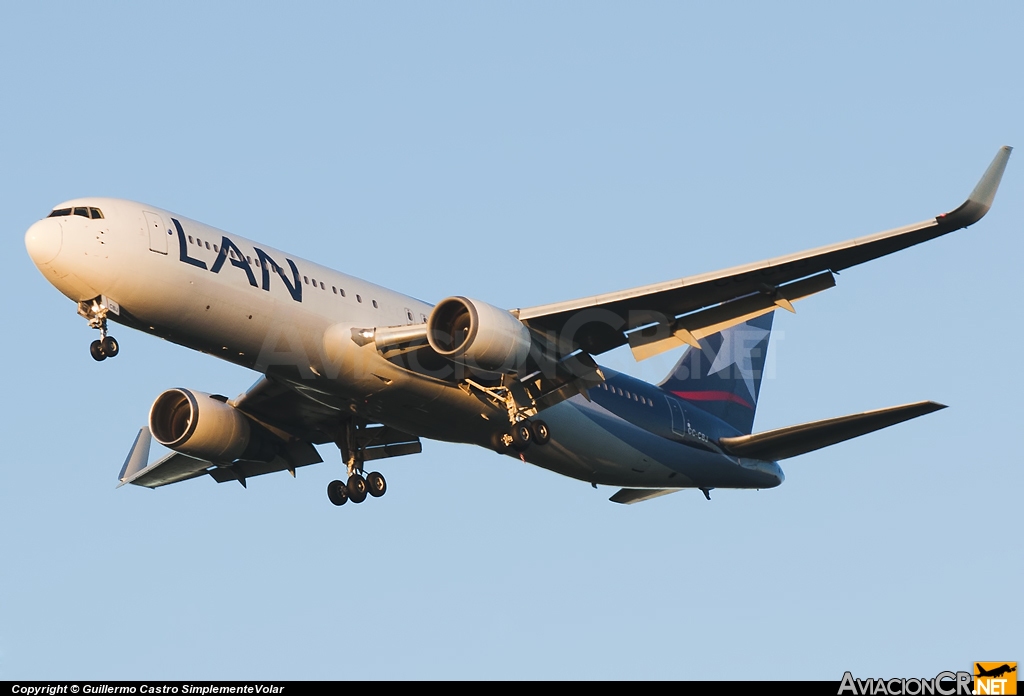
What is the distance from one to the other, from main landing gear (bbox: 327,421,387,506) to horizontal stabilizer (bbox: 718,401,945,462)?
9724 mm

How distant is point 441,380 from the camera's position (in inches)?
1312

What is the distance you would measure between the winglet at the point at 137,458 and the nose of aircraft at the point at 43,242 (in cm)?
1206

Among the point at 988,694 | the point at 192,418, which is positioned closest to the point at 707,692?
the point at 988,694

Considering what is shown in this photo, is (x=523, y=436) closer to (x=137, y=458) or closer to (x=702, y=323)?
(x=702, y=323)

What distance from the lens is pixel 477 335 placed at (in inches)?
1243

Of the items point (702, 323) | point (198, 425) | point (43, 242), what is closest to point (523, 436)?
point (702, 323)

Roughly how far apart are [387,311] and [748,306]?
27.1ft

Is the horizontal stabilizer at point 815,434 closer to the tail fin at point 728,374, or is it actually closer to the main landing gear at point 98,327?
the tail fin at point 728,374

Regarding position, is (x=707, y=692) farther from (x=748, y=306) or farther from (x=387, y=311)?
(x=387, y=311)

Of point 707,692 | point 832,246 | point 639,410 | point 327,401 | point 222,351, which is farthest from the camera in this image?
point 639,410

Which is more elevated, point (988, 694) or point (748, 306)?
point (748, 306)

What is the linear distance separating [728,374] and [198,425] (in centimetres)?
1707

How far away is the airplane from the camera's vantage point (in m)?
30.5

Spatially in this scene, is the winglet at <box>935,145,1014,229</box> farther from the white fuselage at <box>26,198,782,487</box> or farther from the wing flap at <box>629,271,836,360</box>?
the white fuselage at <box>26,198,782,487</box>
